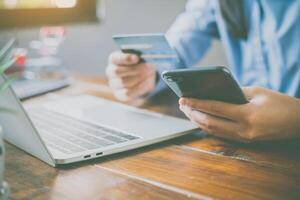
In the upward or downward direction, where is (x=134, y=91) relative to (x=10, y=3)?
downward

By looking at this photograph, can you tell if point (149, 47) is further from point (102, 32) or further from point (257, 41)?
point (102, 32)

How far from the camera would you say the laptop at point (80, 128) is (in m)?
0.59

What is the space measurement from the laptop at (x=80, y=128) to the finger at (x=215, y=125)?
0.04 m

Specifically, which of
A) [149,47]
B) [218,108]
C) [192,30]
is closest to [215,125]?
[218,108]

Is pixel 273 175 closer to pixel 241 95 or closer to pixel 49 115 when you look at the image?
pixel 241 95

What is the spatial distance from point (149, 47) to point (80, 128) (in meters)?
0.25

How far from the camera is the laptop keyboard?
64 cm

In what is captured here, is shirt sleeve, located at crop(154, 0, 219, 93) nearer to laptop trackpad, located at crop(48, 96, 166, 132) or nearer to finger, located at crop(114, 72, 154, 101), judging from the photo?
finger, located at crop(114, 72, 154, 101)

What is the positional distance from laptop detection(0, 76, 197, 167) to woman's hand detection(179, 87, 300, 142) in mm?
65

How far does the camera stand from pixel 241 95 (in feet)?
2.11

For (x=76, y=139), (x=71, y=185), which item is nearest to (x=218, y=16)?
(x=76, y=139)

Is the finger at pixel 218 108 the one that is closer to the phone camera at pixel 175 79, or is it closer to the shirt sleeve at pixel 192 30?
the phone camera at pixel 175 79

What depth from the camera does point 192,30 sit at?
4.08ft

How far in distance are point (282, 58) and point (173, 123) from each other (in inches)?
17.4
